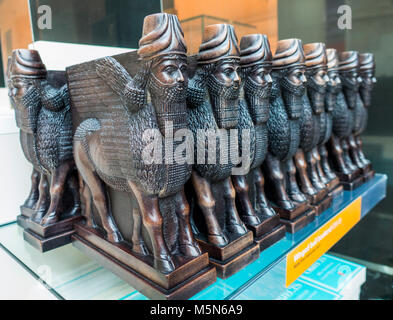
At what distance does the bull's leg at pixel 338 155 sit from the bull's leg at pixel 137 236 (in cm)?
84

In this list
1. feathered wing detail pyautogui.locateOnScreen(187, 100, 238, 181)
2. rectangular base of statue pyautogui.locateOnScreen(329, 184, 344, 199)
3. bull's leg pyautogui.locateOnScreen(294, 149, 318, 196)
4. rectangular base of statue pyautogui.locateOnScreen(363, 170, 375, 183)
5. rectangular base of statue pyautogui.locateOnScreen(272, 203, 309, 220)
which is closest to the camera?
feathered wing detail pyautogui.locateOnScreen(187, 100, 238, 181)

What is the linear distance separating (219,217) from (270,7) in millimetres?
1275

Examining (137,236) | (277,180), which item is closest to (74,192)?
(137,236)

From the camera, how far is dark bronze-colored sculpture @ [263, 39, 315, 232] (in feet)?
2.54

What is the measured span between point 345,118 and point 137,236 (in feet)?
2.83

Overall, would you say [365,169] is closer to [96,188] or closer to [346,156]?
[346,156]

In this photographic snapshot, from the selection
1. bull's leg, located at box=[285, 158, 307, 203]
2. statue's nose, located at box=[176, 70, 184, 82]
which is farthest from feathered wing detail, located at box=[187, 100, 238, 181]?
bull's leg, located at box=[285, 158, 307, 203]

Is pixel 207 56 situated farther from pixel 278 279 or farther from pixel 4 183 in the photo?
pixel 4 183

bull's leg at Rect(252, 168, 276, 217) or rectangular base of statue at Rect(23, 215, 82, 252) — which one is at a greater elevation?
bull's leg at Rect(252, 168, 276, 217)

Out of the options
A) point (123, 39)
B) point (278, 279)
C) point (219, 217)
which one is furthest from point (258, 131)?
point (123, 39)

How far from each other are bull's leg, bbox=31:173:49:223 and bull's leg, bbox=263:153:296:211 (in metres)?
0.57

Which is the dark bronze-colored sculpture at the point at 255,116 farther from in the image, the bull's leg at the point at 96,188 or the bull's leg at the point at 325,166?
the bull's leg at the point at 325,166

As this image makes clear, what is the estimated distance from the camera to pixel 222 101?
0.58 meters

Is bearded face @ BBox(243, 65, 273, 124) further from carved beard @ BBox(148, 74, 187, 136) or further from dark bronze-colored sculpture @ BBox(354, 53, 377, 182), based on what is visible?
dark bronze-colored sculpture @ BBox(354, 53, 377, 182)
